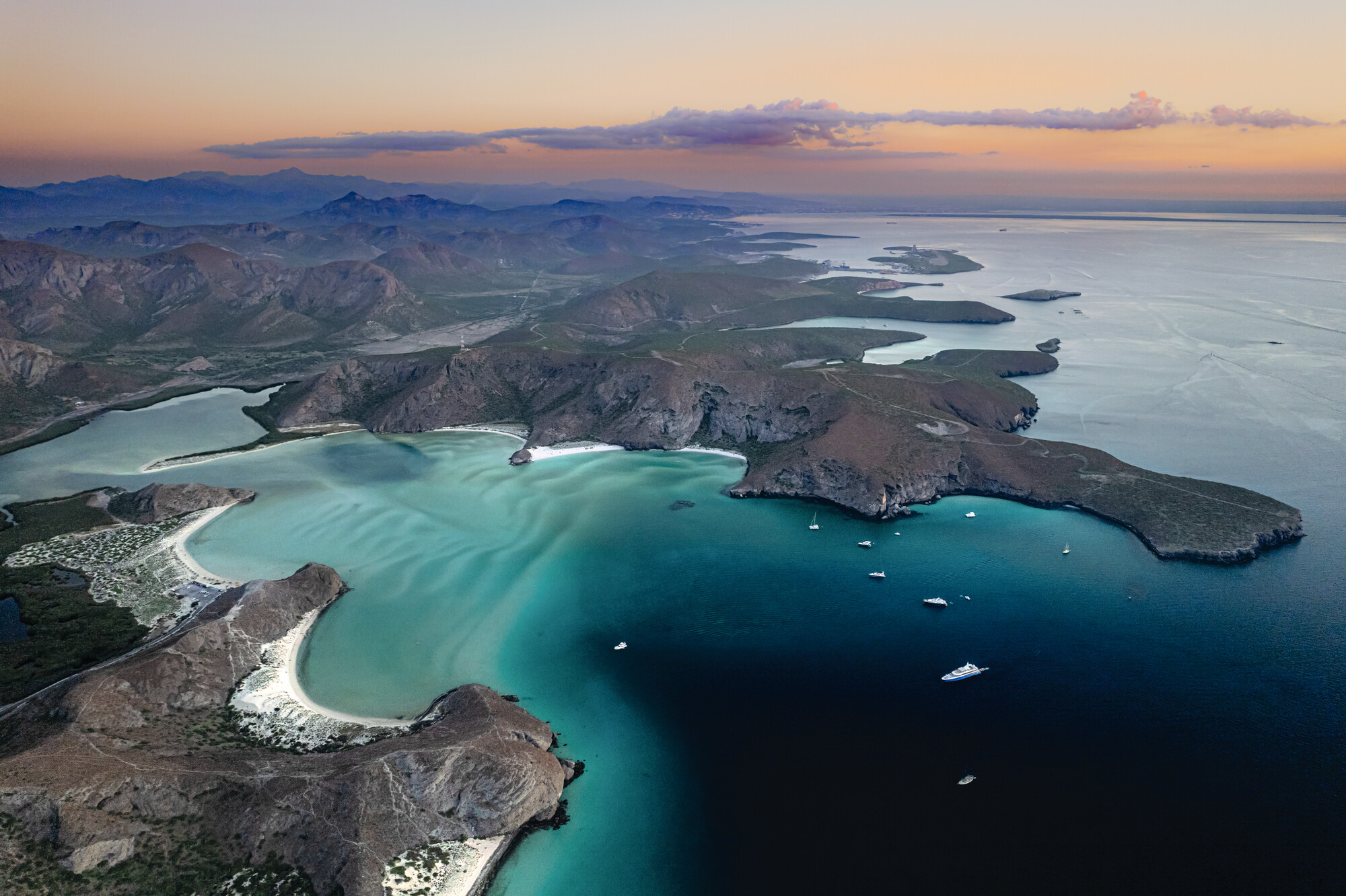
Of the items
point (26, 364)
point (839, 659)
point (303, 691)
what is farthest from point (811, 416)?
point (26, 364)

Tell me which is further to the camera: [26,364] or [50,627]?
[26,364]

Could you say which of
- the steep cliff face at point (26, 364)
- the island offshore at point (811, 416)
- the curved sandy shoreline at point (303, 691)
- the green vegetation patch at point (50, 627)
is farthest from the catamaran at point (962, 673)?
the steep cliff face at point (26, 364)

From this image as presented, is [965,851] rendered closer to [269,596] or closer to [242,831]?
[242,831]

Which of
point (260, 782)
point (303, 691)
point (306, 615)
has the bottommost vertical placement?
point (303, 691)

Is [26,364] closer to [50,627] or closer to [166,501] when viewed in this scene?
[166,501]

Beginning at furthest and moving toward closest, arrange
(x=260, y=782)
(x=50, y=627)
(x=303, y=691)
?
(x=50, y=627) < (x=303, y=691) < (x=260, y=782)

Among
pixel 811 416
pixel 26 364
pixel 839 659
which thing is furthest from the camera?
pixel 26 364

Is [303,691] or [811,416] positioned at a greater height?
[811,416]
